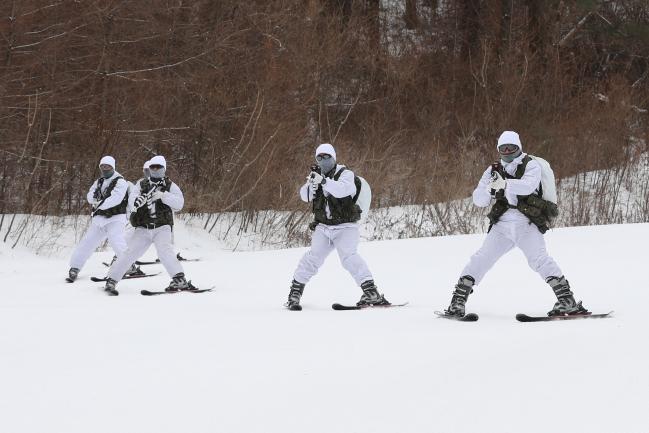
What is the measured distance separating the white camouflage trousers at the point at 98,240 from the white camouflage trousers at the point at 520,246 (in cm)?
697

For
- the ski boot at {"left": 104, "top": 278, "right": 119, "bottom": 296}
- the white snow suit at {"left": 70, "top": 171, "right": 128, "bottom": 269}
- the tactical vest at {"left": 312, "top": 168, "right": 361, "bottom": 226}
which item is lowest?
the ski boot at {"left": 104, "top": 278, "right": 119, "bottom": 296}

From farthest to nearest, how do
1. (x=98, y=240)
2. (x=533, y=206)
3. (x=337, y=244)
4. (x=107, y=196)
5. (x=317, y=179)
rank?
(x=98, y=240), (x=107, y=196), (x=337, y=244), (x=317, y=179), (x=533, y=206)

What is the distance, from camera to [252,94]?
83.7 ft

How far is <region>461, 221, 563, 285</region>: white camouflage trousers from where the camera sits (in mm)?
8203

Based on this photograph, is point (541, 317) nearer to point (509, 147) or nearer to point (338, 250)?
point (509, 147)

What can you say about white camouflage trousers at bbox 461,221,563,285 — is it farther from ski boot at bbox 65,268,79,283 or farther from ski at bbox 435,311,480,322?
ski boot at bbox 65,268,79,283

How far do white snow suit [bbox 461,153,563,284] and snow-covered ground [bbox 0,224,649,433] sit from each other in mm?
577

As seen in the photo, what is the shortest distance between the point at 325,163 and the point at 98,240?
5.62 metres

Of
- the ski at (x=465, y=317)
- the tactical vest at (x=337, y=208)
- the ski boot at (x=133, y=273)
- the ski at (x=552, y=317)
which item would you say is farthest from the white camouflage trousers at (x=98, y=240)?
the ski at (x=552, y=317)

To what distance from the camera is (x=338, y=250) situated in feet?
31.8

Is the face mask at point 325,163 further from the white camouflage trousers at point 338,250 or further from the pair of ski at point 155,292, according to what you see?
the pair of ski at point 155,292

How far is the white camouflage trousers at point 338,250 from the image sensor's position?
9.60 m

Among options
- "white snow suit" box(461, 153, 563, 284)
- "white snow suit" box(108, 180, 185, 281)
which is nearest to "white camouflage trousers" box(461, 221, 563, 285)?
"white snow suit" box(461, 153, 563, 284)

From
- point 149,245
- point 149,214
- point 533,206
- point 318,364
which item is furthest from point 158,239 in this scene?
point 318,364
